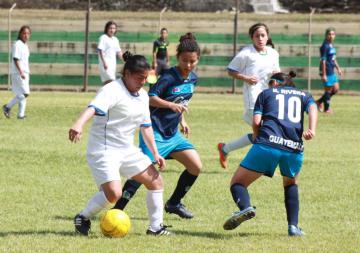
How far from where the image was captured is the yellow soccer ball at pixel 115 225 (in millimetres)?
7992

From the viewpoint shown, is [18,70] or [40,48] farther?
[40,48]

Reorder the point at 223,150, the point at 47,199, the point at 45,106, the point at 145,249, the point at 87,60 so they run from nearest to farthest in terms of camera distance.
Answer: the point at 145,249 < the point at 47,199 < the point at 223,150 < the point at 45,106 < the point at 87,60

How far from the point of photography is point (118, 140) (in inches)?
315

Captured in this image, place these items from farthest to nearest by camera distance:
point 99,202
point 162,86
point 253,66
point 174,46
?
point 174,46 → point 253,66 → point 162,86 → point 99,202

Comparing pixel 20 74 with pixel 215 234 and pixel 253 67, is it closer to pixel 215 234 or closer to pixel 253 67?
pixel 253 67

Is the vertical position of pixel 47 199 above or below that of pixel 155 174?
below

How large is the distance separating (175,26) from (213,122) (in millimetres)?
10815

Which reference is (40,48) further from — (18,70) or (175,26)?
(18,70)

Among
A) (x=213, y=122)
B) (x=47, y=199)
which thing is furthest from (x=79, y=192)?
(x=213, y=122)

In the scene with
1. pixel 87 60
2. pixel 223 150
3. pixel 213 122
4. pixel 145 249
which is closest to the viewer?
pixel 145 249

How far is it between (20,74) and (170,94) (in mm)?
11159

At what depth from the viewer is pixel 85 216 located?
8133mm

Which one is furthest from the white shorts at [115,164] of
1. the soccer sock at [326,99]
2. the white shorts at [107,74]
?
the soccer sock at [326,99]

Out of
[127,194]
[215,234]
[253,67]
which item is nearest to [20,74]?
[253,67]
